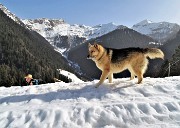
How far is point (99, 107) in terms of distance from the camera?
12.5 meters

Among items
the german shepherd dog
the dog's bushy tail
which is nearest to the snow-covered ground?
the german shepherd dog

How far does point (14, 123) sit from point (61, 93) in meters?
3.16

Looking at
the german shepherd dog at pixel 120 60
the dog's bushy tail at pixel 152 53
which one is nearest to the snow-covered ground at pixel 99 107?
the german shepherd dog at pixel 120 60

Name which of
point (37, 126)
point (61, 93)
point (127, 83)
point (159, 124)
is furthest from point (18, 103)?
point (159, 124)

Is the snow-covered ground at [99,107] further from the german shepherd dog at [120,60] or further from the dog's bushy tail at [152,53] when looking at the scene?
the dog's bushy tail at [152,53]

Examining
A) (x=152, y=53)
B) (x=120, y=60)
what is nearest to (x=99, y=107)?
(x=120, y=60)

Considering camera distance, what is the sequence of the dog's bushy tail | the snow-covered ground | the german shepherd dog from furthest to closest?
the dog's bushy tail, the german shepherd dog, the snow-covered ground

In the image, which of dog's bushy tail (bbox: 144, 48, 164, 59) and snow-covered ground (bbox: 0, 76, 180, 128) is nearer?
snow-covered ground (bbox: 0, 76, 180, 128)

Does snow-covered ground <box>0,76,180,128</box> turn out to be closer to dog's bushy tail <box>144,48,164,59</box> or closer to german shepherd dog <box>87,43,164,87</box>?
german shepherd dog <box>87,43,164,87</box>

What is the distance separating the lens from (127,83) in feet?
51.5

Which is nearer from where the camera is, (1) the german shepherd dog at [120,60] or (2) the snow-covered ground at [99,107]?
(2) the snow-covered ground at [99,107]

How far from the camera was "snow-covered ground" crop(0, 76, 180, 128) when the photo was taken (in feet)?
38.0

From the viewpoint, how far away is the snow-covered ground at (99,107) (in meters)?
11.6

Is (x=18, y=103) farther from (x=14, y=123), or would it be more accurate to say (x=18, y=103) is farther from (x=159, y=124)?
(x=159, y=124)
